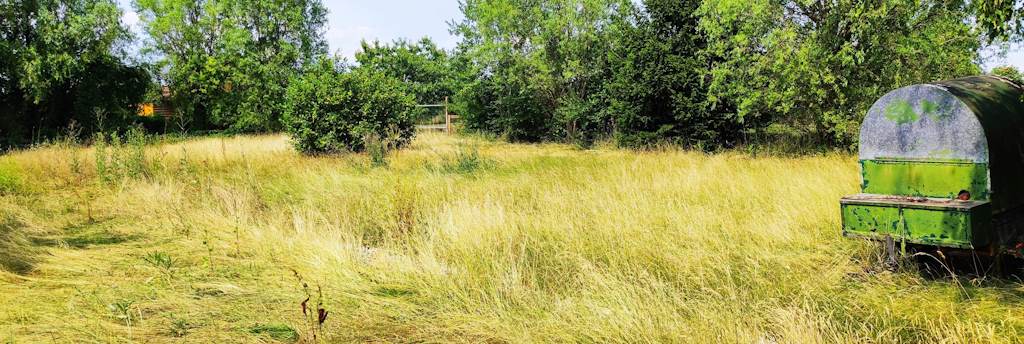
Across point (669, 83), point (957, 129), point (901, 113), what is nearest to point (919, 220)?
point (957, 129)

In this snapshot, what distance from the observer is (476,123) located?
27922mm

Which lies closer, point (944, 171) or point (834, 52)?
point (944, 171)

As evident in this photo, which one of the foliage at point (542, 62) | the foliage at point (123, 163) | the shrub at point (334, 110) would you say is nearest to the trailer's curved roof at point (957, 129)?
the foliage at point (123, 163)

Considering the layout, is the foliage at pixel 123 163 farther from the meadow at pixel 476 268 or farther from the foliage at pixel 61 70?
the foliage at pixel 61 70

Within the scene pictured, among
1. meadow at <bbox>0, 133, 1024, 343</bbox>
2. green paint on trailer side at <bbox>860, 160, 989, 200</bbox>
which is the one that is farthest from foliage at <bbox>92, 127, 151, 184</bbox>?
green paint on trailer side at <bbox>860, 160, 989, 200</bbox>

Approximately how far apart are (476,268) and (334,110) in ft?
37.3

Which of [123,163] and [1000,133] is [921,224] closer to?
[1000,133]

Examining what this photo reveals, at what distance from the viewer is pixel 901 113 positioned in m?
4.75

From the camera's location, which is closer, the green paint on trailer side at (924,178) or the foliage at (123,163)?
the green paint on trailer side at (924,178)

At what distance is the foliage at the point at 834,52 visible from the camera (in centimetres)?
1202

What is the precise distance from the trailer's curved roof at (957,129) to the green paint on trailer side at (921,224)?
17.3 inches

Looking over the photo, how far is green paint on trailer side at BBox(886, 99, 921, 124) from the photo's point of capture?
A: 4.69 metres

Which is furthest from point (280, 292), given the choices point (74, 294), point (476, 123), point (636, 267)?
point (476, 123)

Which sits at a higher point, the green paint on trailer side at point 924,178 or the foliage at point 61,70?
the foliage at point 61,70
